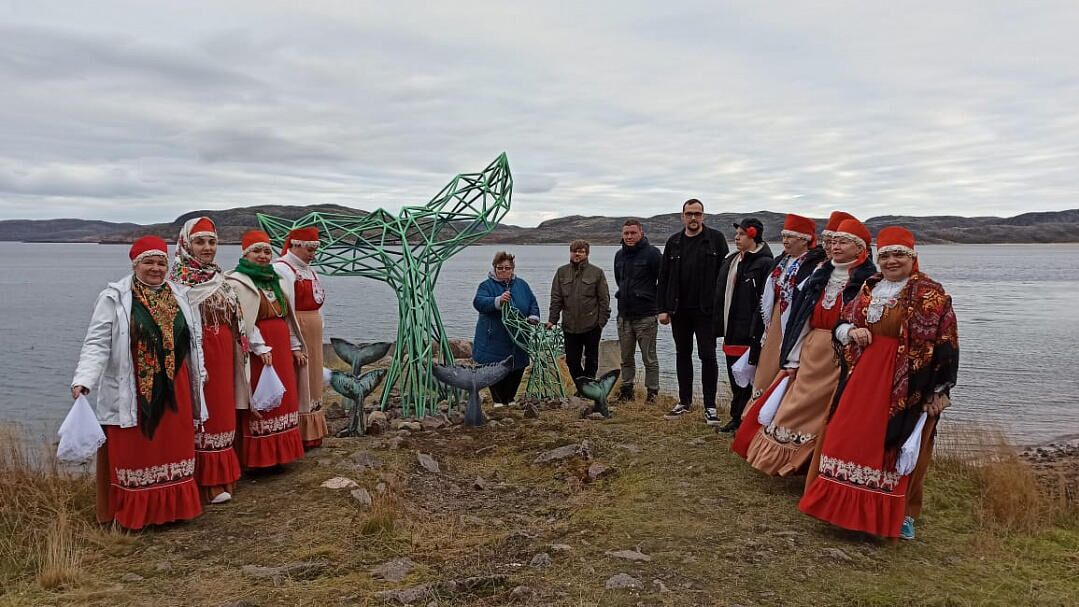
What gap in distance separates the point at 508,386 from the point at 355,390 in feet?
6.79

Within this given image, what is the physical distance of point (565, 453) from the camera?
6.54 metres

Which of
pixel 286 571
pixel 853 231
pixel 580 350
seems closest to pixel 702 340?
pixel 580 350

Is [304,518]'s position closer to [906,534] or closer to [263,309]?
[263,309]

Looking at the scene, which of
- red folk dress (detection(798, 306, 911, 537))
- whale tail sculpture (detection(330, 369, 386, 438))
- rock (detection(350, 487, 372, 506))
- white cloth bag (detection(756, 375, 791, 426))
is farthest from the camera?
whale tail sculpture (detection(330, 369, 386, 438))

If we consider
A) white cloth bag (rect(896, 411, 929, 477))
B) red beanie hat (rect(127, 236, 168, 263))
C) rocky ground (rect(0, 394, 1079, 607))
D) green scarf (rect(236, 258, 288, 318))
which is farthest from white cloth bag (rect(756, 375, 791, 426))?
red beanie hat (rect(127, 236, 168, 263))

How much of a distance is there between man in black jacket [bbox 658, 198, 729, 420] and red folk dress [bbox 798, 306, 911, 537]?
105 inches

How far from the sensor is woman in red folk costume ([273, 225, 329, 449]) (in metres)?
6.32

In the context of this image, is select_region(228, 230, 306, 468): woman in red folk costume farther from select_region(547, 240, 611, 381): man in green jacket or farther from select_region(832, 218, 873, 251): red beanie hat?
→ select_region(832, 218, 873, 251): red beanie hat

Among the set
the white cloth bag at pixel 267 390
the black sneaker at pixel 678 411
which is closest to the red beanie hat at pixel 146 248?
the white cloth bag at pixel 267 390

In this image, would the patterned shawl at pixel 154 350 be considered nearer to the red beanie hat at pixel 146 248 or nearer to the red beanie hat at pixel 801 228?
the red beanie hat at pixel 146 248

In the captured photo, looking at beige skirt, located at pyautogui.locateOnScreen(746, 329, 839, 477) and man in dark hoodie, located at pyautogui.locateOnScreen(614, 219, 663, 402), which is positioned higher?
man in dark hoodie, located at pyautogui.locateOnScreen(614, 219, 663, 402)

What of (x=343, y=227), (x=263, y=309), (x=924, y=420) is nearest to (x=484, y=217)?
(x=343, y=227)

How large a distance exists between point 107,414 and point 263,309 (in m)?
1.39

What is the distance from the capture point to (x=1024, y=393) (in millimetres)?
14625
